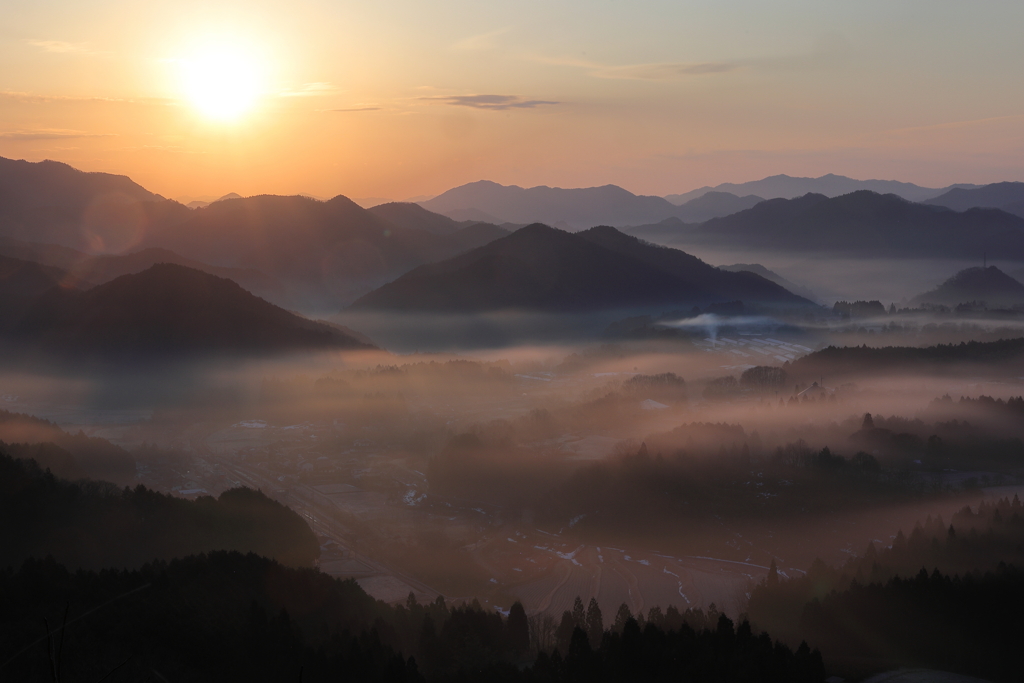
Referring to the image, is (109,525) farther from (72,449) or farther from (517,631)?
(72,449)

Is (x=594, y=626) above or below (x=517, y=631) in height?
below

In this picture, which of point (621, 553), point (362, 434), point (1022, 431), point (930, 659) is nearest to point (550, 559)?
point (621, 553)

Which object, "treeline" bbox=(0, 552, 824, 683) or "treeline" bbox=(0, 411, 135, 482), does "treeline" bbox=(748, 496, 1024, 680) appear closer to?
"treeline" bbox=(0, 552, 824, 683)

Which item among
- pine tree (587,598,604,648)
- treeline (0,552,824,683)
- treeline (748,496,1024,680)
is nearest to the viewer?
treeline (0,552,824,683)

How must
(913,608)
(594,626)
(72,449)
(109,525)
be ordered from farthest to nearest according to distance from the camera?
1. (72,449)
2. (594,626)
3. (913,608)
4. (109,525)

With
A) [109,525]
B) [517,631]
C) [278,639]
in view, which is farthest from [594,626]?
[109,525]

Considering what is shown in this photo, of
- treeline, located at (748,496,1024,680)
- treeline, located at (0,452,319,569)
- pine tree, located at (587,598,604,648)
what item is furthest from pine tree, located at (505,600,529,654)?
treeline, located at (0,452,319,569)

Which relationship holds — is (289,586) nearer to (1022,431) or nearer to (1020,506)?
(1020,506)

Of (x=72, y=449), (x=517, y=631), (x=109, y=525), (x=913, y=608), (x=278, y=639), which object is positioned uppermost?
(x=109, y=525)
